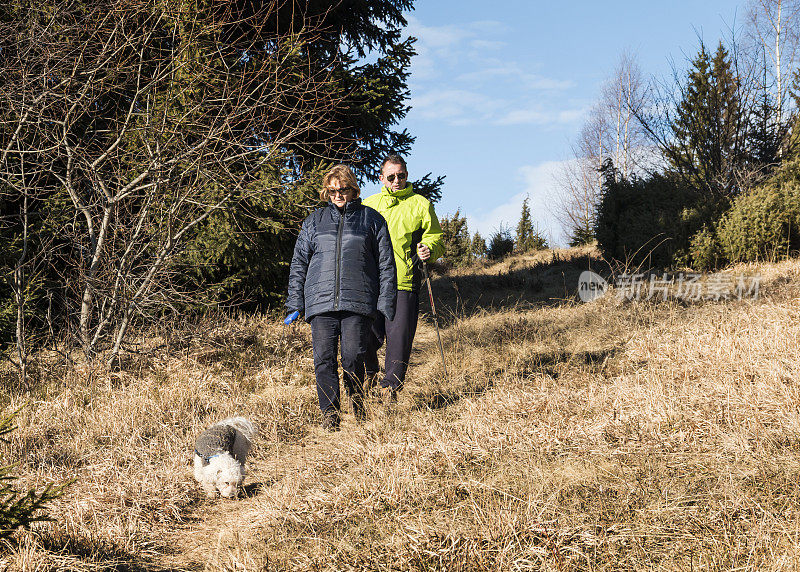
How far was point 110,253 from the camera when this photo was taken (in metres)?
6.78

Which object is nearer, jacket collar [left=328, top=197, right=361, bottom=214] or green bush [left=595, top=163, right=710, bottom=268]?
jacket collar [left=328, top=197, right=361, bottom=214]

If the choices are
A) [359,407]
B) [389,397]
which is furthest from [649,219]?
[359,407]

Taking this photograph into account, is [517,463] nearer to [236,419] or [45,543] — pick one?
[236,419]

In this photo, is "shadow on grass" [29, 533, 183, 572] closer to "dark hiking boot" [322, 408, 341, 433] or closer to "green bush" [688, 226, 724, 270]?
"dark hiking boot" [322, 408, 341, 433]

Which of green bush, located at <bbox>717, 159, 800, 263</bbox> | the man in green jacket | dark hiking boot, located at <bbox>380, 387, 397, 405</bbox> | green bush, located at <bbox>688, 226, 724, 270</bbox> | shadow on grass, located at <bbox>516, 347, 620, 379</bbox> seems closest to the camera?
dark hiking boot, located at <bbox>380, 387, 397, 405</bbox>

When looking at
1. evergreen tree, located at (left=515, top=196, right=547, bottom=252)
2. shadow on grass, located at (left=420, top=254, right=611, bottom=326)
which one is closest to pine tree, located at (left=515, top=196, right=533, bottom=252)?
evergreen tree, located at (left=515, top=196, right=547, bottom=252)

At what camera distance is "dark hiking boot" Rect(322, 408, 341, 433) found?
13.6 ft

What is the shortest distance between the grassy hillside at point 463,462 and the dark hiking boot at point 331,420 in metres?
0.19

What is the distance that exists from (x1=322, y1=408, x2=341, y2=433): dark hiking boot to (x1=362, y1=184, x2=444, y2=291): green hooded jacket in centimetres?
121

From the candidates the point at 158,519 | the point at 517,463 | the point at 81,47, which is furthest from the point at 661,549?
the point at 81,47

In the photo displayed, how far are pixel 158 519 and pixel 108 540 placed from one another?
362mm

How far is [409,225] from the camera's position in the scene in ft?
15.5

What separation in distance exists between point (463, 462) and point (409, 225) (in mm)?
2180

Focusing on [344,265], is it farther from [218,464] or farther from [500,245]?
[500,245]
